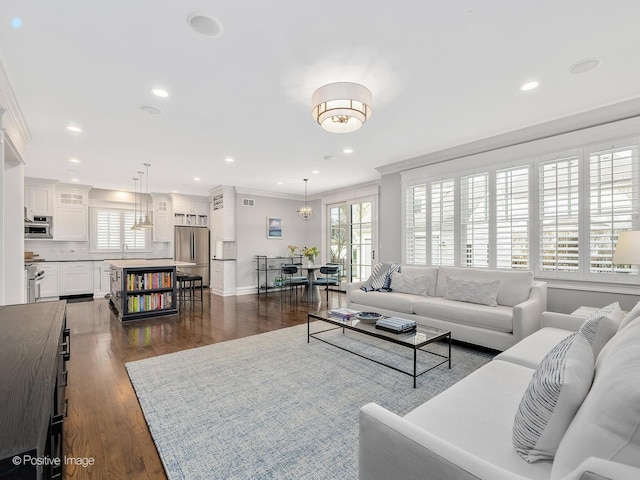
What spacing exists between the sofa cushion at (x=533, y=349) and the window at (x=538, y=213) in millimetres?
1312

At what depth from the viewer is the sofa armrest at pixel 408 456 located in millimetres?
864

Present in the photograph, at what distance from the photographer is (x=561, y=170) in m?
3.65

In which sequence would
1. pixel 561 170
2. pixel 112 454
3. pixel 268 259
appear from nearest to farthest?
pixel 112 454
pixel 561 170
pixel 268 259

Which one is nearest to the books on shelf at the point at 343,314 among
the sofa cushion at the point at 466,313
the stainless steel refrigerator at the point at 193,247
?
the sofa cushion at the point at 466,313

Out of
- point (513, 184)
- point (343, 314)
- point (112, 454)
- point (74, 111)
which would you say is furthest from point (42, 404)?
point (513, 184)

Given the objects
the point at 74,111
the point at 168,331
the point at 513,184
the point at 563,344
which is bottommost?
the point at 168,331

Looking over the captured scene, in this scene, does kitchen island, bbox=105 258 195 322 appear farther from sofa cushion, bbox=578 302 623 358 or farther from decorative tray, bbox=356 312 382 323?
sofa cushion, bbox=578 302 623 358

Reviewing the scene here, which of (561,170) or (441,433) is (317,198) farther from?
(441,433)

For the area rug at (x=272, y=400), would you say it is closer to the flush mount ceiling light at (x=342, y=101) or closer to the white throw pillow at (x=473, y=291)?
the white throw pillow at (x=473, y=291)

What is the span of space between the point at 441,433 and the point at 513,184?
383cm

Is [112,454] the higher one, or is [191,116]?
[191,116]

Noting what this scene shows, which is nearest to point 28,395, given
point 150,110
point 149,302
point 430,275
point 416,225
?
point 150,110

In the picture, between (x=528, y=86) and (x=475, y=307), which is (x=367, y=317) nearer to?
(x=475, y=307)

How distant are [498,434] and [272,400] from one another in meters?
1.61
